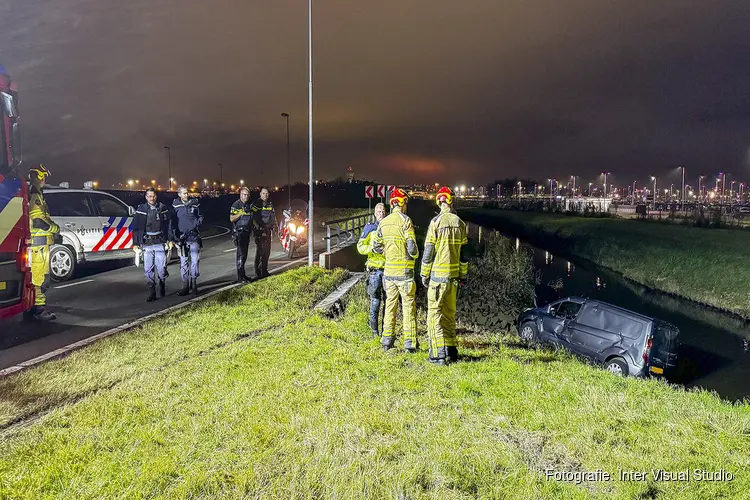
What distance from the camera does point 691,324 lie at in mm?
17312

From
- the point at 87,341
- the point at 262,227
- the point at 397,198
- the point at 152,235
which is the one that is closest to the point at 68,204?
the point at 152,235

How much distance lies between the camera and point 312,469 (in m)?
3.49

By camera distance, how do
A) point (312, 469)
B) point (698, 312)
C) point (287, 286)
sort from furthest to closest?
point (698, 312), point (287, 286), point (312, 469)

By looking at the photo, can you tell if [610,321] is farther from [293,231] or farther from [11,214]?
[11,214]

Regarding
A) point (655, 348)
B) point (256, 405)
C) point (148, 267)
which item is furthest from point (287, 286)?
point (655, 348)

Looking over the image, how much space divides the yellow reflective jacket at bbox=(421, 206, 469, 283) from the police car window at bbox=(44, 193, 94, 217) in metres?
10.1

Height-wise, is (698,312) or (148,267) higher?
(148,267)

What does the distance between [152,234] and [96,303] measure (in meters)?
1.72

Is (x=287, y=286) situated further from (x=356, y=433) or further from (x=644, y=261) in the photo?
(x=644, y=261)

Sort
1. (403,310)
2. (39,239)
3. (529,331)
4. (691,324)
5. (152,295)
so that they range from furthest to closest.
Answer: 1. (691,324)
2. (529,331)
3. (152,295)
4. (39,239)
5. (403,310)

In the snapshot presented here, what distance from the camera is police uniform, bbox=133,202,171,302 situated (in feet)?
30.1

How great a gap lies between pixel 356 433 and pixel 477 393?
173 centimetres

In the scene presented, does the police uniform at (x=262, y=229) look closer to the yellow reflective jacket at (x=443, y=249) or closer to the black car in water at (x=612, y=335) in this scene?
the yellow reflective jacket at (x=443, y=249)

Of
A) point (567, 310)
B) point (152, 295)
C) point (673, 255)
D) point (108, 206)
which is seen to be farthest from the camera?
point (673, 255)
